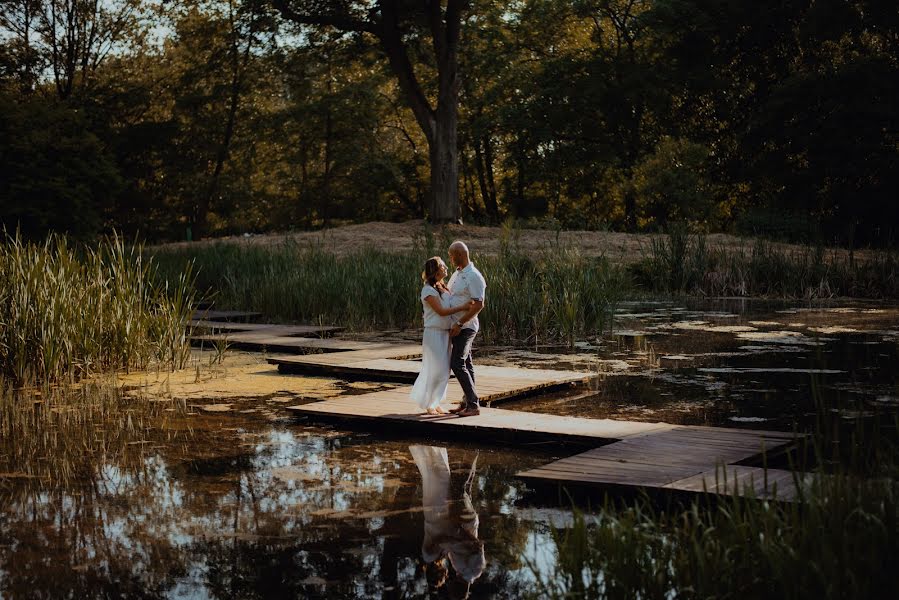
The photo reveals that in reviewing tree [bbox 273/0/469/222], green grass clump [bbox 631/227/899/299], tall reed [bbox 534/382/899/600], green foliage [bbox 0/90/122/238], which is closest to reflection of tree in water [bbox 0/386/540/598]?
tall reed [bbox 534/382/899/600]

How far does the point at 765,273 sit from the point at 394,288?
6.53 meters

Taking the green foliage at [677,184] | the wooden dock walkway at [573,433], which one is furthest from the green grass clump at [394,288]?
A: the green foliage at [677,184]

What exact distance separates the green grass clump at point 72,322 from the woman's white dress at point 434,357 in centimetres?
330

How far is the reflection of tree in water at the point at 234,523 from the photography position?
3885 mm

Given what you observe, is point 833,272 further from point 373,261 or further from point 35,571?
point 35,571

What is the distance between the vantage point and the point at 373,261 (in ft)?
48.8

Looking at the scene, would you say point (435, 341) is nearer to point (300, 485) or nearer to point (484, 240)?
point (300, 485)

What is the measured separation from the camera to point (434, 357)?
6.92 metres

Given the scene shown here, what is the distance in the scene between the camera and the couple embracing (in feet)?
22.5

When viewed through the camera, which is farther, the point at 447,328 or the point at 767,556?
the point at 447,328

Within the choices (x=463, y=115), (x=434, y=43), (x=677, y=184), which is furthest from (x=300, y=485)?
(x=463, y=115)

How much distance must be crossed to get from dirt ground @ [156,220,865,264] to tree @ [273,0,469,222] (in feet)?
4.17

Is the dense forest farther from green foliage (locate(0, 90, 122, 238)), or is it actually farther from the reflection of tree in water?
the reflection of tree in water

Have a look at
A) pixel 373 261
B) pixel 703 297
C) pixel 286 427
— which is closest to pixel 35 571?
pixel 286 427
